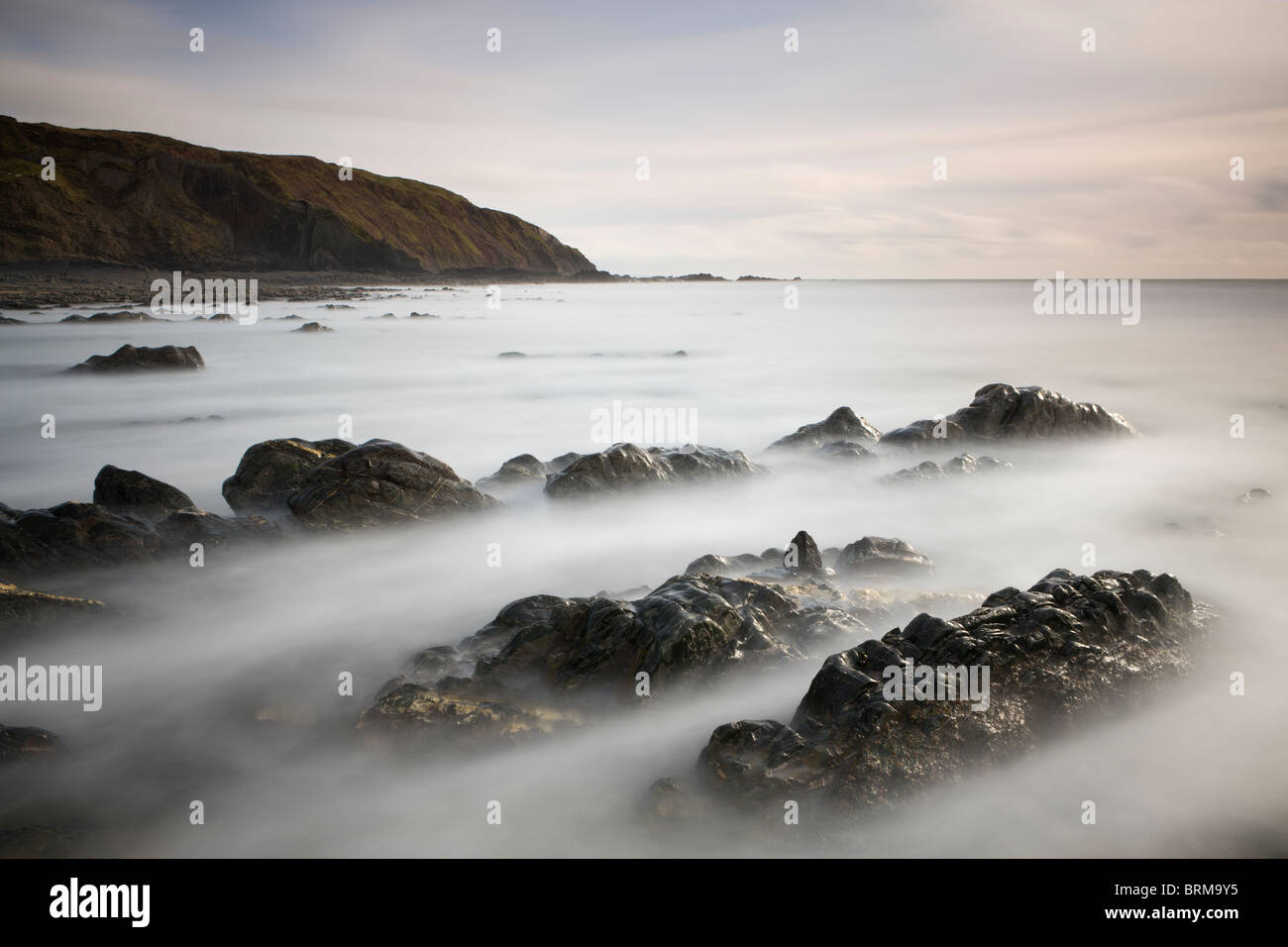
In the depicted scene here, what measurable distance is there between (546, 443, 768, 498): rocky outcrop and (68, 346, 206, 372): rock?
15.1m

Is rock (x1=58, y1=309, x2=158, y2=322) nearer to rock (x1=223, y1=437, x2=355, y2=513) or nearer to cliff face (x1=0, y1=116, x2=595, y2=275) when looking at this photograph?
rock (x1=223, y1=437, x2=355, y2=513)

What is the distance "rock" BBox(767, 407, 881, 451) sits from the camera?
38.8ft

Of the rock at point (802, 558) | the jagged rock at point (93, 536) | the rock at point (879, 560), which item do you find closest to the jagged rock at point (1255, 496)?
the rock at point (879, 560)

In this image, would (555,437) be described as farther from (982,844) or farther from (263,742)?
(982,844)

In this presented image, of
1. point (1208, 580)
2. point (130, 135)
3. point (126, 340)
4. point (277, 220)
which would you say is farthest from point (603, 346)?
point (130, 135)

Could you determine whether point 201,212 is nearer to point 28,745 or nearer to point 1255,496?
point 28,745

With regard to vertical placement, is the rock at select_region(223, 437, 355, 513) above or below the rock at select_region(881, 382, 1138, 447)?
below

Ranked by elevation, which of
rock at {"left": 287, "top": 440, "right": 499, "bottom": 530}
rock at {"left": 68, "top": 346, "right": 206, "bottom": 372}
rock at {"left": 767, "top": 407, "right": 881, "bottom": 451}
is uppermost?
rock at {"left": 68, "top": 346, "right": 206, "bottom": 372}

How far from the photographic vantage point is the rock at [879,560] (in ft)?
21.6

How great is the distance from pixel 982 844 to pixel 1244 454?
37.8ft

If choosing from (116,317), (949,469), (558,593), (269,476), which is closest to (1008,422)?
(949,469)

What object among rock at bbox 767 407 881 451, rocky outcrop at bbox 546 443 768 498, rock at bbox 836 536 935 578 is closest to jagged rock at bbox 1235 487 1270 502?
rock at bbox 767 407 881 451

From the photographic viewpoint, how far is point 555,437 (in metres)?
14.3

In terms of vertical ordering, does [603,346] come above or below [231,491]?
above
